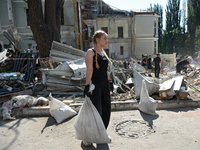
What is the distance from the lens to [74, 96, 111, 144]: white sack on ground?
7.56 feet

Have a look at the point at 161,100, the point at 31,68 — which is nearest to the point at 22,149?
the point at 161,100

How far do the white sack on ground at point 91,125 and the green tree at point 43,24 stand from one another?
245 inches

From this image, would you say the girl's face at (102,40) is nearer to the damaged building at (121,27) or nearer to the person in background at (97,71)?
the person in background at (97,71)

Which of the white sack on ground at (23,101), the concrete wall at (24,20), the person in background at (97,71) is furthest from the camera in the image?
the concrete wall at (24,20)

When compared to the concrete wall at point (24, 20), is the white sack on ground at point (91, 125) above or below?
below

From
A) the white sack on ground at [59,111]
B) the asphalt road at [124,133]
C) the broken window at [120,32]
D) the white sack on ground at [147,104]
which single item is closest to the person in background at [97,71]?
the asphalt road at [124,133]

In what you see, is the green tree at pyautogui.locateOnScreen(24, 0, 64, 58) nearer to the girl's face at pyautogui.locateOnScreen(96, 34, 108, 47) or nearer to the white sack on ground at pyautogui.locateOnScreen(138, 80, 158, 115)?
the white sack on ground at pyautogui.locateOnScreen(138, 80, 158, 115)

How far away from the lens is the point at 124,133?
9.32 feet

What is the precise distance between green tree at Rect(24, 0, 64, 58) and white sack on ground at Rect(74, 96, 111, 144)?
623 centimetres

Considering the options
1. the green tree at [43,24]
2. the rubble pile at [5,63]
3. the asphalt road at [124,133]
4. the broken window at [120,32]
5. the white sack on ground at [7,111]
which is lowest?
the asphalt road at [124,133]

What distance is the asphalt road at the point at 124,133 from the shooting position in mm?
2459

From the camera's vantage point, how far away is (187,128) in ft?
9.66

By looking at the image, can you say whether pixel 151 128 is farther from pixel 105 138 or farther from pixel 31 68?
pixel 31 68

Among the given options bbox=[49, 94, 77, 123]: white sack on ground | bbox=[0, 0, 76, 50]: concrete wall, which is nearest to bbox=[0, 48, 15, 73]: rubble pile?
bbox=[49, 94, 77, 123]: white sack on ground
